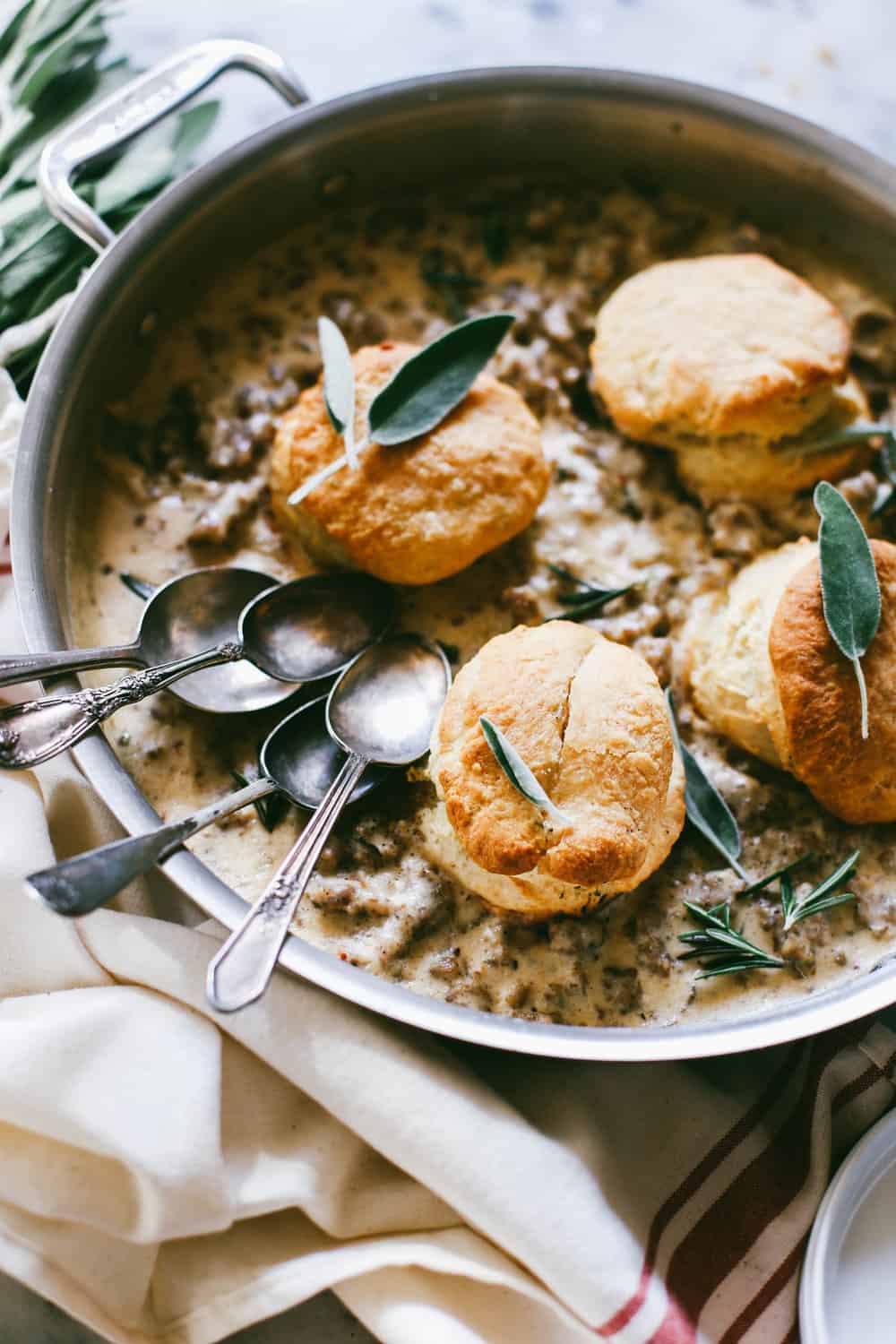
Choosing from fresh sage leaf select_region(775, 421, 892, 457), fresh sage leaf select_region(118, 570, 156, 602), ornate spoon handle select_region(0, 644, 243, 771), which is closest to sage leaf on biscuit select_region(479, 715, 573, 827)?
ornate spoon handle select_region(0, 644, 243, 771)

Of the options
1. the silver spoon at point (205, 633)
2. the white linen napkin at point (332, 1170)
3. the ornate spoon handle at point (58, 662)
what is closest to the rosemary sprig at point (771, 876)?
the white linen napkin at point (332, 1170)

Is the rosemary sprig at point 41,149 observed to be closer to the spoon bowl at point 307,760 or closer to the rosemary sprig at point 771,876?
the spoon bowl at point 307,760

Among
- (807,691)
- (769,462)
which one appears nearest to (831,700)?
(807,691)

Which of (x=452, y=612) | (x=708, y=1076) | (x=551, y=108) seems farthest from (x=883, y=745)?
(x=551, y=108)

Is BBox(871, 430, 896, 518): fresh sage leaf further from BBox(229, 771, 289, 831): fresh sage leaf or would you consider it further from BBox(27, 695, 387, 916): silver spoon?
BBox(229, 771, 289, 831): fresh sage leaf

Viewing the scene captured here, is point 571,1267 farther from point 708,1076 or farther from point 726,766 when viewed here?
point 726,766
